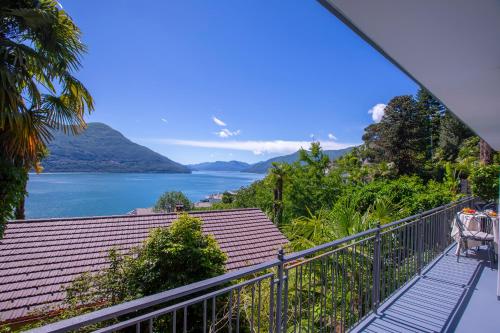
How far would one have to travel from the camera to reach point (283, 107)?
45.2 metres

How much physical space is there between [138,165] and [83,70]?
463 feet

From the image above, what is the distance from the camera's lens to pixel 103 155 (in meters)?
126

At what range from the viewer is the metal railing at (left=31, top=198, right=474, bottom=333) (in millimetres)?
1421

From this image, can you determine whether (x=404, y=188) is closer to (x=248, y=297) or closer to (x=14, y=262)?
(x=248, y=297)

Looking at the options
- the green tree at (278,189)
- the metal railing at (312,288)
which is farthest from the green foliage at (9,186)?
the green tree at (278,189)

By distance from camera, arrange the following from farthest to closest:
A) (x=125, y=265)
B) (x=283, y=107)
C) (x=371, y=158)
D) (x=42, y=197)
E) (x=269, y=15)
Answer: (x=42, y=197) < (x=283, y=107) < (x=371, y=158) < (x=269, y=15) < (x=125, y=265)

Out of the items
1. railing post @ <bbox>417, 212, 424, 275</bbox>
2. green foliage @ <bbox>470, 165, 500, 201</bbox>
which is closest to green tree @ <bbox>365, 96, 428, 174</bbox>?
green foliage @ <bbox>470, 165, 500, 201</bbox>

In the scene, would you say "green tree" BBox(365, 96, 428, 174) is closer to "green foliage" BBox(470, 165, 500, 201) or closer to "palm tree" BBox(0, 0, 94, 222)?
"green foliage" BBox(470, 165, 500, 201)

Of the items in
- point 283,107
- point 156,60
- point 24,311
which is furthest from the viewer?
point 283,107

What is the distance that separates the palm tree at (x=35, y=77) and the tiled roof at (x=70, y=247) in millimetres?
3279

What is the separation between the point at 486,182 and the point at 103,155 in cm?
13923

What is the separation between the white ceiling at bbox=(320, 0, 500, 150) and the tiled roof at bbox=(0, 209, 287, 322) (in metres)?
8.33

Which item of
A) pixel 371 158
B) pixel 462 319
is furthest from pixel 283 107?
pixel 462 319

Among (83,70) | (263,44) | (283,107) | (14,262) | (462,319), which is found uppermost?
(283,107)
